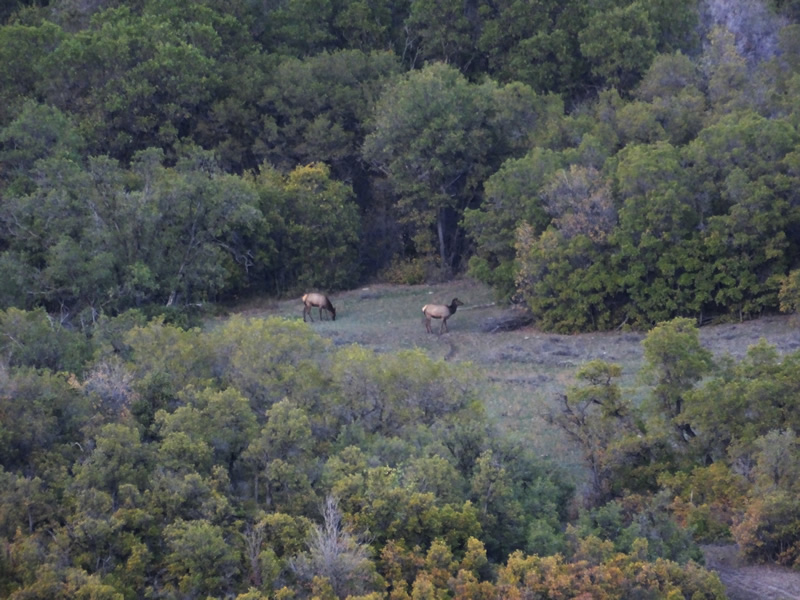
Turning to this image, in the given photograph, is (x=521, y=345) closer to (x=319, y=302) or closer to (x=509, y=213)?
(x=509, y=213)

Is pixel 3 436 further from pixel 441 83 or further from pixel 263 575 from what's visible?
pixel 441 83

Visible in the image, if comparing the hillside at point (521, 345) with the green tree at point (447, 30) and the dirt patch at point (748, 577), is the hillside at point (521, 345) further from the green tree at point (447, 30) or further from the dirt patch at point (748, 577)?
the green tree at point (447, 30)

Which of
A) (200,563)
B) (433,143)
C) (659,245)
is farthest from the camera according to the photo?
(433,143)

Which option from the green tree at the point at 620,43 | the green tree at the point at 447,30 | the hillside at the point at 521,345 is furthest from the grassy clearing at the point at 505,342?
the green tree at the point at 447,30

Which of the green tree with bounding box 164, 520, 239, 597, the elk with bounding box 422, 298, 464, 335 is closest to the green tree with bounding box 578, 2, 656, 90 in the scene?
the elk with bounding box 422, 298, 464, 335

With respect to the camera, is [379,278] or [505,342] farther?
[379,278]

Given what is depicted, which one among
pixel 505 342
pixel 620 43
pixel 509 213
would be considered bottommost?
pixel 505 342

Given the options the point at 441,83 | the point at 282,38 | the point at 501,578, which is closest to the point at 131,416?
the point at 501,578

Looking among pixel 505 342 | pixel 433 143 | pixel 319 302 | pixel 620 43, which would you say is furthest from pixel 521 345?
pixel 620 43
